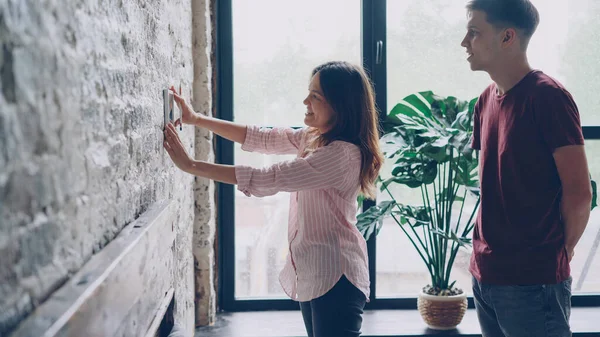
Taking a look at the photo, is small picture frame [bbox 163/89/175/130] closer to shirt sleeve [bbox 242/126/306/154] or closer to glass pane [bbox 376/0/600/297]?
shirt sleeve [bbox 242/126/306/154]

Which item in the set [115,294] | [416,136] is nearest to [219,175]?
[115,294]

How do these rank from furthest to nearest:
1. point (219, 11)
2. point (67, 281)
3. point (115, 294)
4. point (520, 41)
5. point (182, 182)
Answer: point (219, 11), point (182, 182), point (520, 41), point (115, 294), point (67, 281)

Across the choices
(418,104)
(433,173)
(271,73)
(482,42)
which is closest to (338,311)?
(482,42)

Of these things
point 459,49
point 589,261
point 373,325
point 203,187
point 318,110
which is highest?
point 459,49

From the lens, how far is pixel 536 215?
180 cm

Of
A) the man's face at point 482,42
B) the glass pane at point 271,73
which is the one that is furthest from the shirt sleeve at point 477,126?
the glass pane at point 271,73

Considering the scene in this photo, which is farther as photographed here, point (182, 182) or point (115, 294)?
point (182, 182)

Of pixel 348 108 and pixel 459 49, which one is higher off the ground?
pixel 459 49

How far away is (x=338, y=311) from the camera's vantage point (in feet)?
6.14

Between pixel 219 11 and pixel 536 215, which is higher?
pixel 219 11

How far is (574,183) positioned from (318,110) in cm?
79

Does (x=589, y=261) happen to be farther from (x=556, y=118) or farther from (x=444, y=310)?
(x=556, y=118)

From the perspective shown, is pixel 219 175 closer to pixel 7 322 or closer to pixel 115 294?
pixel 115 294

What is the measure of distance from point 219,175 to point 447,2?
2.21 metres
